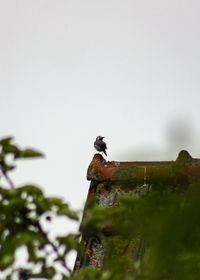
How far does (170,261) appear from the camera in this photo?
1196 millimetres

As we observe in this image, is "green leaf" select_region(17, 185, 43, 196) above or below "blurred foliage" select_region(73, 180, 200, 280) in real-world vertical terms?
above

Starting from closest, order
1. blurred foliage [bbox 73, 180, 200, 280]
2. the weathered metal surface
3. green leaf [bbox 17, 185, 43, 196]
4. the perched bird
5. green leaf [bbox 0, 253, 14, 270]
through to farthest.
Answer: blurred foliage [bbox 73, 180, 200, 280] < green leaf [bbox 0, 253, 14, 270] < green leaf [bbox 17, 185, 43, 196] < the weathered metal surface < the perched bird

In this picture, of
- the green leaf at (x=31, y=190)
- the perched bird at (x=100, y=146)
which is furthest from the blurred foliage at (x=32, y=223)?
the perched bird at (x=100, y=146)

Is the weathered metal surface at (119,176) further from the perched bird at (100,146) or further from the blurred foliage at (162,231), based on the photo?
the perched bird at (100,146)

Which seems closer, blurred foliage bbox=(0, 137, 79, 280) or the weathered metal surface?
blurred foliage bbox=(0, 137, 79, 280)

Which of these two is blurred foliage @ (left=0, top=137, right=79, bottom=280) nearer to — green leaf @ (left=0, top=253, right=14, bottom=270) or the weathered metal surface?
green leaf @ (left=0, top=253, right=14, bottom=270)

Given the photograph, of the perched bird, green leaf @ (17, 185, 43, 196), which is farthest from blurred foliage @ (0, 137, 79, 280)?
the perched bird

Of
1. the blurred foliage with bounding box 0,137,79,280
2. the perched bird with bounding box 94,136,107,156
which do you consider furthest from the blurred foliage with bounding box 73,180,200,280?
the perched bird with bounding box 94,136,107,156

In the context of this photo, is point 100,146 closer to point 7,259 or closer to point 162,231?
point 7,259

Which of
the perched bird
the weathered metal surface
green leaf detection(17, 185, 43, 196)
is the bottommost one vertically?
green leaf detection(17, 185, 43, 196)

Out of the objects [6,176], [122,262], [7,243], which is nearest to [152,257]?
[122,262]

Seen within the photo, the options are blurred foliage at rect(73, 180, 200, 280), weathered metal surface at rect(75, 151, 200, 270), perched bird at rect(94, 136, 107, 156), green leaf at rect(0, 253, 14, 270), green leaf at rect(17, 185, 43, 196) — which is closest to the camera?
blurred foliage at rect(73, 180, 200, 280)

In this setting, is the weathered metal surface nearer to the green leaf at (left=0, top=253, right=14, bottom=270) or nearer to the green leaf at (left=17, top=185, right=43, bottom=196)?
the green leaf at (left=17, top=185, right=43, bottom=196)

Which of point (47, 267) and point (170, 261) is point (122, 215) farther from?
point (170, 261)
